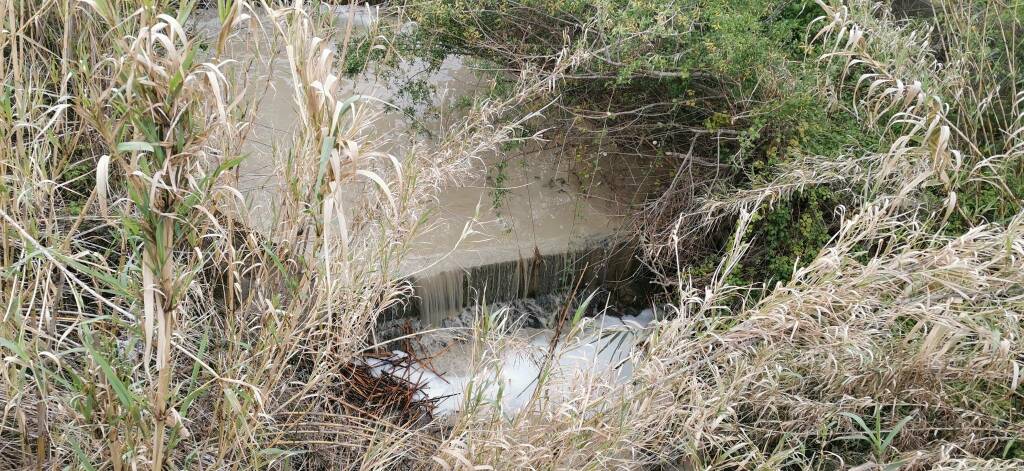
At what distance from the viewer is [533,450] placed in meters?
2.17

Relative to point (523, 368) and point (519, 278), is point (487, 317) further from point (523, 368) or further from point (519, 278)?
point (519, 278)

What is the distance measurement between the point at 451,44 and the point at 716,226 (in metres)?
1.65

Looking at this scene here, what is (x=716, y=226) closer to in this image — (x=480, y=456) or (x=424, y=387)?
(x=424, y=387)

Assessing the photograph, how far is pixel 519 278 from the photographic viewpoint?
4.41 metres

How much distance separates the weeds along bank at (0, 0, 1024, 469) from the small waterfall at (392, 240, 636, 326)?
1.22 ft

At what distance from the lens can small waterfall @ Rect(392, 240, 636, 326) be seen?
13.7ft

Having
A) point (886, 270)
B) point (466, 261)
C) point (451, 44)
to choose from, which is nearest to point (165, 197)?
point (886, 270)

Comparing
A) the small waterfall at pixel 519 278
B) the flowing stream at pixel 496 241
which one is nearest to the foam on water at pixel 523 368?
the flowing stream at pixel 496 241

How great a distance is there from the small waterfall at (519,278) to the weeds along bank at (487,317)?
0.37 meters

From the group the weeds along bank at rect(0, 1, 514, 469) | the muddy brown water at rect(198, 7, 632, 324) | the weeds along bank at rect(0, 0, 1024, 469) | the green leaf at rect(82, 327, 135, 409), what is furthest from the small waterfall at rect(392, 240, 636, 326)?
the green leaf at rect(82, 327, 135, 409)

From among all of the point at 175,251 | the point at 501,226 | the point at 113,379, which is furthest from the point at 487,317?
the point at 501,226

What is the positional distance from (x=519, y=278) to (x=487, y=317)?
2.16 meters

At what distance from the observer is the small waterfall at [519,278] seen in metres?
4.18

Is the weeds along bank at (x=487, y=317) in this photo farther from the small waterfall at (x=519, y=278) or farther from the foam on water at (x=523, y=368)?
the small waterfall at (x=519, y=278)
